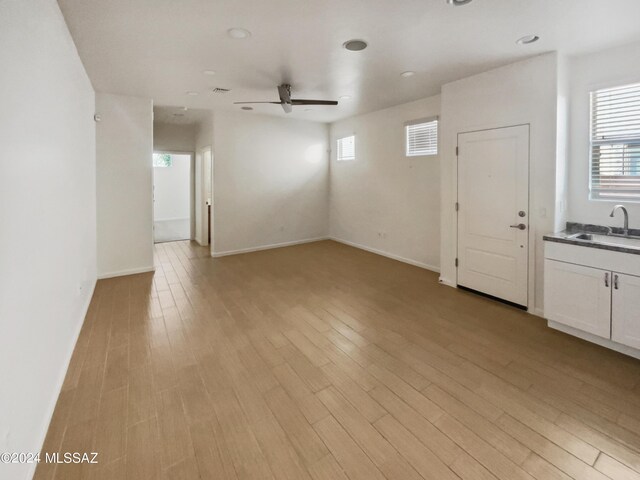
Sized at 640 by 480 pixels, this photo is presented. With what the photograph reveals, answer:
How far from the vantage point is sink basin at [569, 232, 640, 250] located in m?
2.80

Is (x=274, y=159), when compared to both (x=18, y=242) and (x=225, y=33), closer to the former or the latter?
(x=225, y=33)

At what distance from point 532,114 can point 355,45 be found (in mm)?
2058

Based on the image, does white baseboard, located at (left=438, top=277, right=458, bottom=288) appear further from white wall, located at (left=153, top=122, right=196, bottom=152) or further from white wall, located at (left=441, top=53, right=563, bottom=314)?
white wall, located at (left=153, top=122, right=196, bottom=152)

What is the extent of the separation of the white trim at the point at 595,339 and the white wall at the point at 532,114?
363 mm

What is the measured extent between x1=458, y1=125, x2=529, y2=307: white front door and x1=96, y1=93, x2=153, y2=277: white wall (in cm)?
481

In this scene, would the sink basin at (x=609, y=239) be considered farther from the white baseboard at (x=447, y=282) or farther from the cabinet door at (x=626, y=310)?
the white baseboard at (x=447, y=282)

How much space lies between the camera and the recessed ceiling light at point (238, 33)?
2.84 metres

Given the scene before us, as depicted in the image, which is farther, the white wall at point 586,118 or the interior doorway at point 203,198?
the interior doorway at point 203,198

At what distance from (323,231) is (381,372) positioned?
5.52 metres

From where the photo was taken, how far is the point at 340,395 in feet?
7.29

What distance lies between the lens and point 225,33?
2.89m

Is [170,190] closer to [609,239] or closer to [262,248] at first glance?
[262,248]

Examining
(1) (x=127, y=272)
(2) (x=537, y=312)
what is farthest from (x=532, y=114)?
(1) (x=127, y=272)

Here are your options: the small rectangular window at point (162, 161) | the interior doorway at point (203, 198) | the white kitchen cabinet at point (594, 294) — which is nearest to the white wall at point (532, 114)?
the white kitchen cabinet at point (594, 294)
